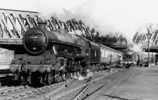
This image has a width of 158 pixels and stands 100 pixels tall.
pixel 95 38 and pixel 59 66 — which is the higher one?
pixel 95 38

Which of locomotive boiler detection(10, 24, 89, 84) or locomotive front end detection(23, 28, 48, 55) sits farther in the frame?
locomotive front end detection(23, 28, 48, 55)

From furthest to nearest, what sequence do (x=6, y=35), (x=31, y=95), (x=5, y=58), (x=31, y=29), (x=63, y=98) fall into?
(x=6, y=35) → (x=5, y=58) → (x=31, y=29) → (x=31, y=95) → (x=63, y=98)

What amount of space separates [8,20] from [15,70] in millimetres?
28778

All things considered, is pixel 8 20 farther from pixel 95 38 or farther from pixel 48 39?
pixel 48 39

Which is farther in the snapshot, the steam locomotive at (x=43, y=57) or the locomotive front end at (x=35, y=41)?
the locomotive front end at (x=35, y=41)

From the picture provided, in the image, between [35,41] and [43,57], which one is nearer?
[43,57]

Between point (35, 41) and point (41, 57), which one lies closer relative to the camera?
point (41, 57)

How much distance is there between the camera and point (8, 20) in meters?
40.1

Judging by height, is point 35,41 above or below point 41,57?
above

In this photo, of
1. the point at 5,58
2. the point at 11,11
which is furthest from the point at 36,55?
the point at 11,11

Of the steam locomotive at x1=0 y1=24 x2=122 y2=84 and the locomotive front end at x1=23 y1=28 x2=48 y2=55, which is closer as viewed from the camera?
the steam locomotive at x1=0 y1=24 x2=122 y2=84

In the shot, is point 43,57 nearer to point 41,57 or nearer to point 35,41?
point 41,57

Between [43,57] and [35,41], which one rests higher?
[35,41]

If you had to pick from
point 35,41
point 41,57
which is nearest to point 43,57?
point 41,57
